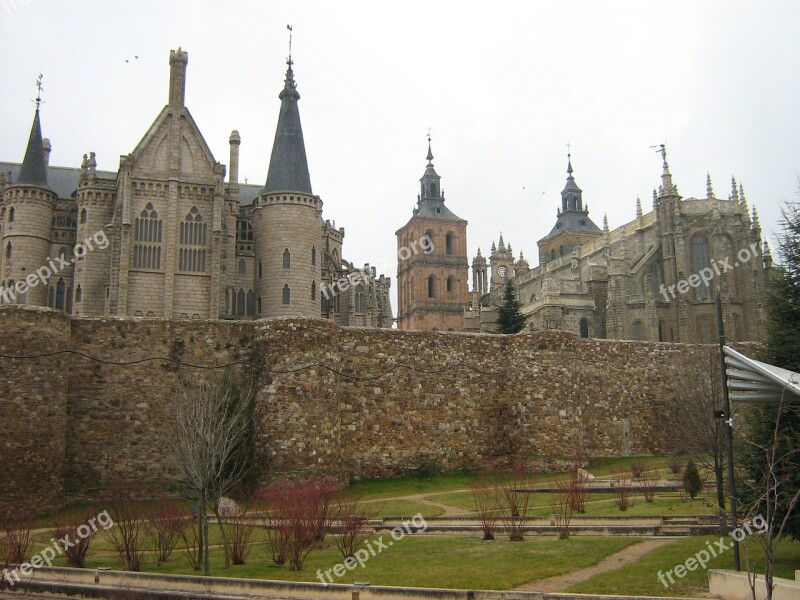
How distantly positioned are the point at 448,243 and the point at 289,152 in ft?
175

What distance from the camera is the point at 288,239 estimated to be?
55.2 m

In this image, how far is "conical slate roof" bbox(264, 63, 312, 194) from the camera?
184ft

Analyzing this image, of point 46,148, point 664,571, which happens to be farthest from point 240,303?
point 664,571

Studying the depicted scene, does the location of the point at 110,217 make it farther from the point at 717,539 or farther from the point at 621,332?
the point at 717,539

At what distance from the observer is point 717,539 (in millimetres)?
15727

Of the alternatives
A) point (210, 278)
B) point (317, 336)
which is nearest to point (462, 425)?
point (317, 336)

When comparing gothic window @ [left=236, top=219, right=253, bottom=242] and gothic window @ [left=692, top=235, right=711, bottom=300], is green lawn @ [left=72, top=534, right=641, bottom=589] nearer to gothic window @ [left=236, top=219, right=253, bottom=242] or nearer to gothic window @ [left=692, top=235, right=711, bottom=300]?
gothic window @ [left=236, top=219, right=253, bottom=242]

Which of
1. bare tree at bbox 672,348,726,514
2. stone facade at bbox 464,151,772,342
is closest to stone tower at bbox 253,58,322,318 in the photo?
stone facade at bbox 464,151,772,342

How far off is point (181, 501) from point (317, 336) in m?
6.25

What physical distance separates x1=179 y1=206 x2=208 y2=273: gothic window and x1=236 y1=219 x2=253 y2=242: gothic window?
4.01 meters

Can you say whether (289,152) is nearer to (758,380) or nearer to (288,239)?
(288,239)

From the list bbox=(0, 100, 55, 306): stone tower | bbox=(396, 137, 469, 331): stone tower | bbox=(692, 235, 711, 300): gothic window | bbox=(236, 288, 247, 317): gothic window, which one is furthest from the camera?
bbox=(396, 137, 469, 331): stone tower

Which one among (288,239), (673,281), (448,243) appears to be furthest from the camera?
(448,243)

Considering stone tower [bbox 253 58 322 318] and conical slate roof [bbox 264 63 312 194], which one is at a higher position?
conical slate roof [bbox 264 63 312 194]
